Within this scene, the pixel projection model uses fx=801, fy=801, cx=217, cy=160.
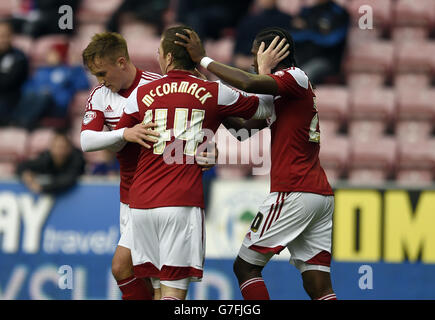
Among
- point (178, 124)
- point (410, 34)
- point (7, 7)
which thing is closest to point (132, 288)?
point (178, 124)

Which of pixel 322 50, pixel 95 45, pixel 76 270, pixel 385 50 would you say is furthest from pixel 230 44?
pixel 95 45

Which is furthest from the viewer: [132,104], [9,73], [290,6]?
[290,6]

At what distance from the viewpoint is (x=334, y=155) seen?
29.7ft

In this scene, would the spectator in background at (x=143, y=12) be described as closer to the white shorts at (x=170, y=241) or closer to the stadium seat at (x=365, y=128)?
the stadium seat at (x=365, y=128)

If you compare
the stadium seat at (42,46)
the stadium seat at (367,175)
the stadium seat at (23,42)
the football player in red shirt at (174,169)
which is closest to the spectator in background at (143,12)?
the stadium seat at (42,46)

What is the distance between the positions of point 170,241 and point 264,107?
1.02 meters

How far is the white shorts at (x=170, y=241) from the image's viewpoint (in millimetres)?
4742

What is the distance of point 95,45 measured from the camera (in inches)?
204

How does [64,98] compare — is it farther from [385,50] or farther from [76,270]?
[385,50]

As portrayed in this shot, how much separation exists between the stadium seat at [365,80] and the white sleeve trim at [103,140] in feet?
17.2

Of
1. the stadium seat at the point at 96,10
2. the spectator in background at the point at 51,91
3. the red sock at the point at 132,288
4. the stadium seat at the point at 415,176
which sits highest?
the stadium seat at the point at 96,10

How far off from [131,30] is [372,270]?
4.91m

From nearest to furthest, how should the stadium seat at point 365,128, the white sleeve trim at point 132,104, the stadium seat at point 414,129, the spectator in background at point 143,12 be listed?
the white sleeve trim at point 132,104 < the stadium seat at point 414,129 < the stadium seat at point 365,128 < the spectator in background at point 143,12

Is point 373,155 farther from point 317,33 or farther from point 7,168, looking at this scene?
point 7,168
